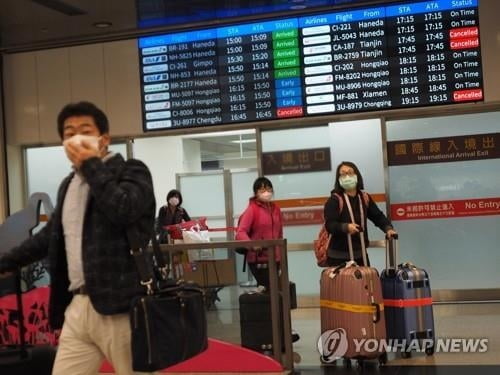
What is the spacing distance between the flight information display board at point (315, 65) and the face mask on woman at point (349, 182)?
2.33m

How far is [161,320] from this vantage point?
2.17 metres

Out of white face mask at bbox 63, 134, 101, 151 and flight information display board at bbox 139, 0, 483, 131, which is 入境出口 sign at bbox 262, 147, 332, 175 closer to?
flight information display board at bbox 139, 0, 483, 131

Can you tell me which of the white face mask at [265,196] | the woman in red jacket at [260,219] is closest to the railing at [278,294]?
the woman in red jacket at [260,219]

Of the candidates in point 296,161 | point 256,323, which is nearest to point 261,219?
point 256,323

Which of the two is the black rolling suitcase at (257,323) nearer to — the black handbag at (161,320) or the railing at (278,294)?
the railing at (278,294)

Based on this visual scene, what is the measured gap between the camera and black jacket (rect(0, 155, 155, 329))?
6.79ft

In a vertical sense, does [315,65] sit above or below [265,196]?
above

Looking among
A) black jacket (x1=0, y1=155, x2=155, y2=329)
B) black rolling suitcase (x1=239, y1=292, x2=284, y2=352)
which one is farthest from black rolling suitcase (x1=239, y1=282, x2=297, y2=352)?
black jacket (x1=0, y1=155, x2=155, y2=329)

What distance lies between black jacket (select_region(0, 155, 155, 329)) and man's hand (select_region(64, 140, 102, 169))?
3 centimetres

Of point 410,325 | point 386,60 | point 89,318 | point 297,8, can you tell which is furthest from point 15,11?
point 89,318

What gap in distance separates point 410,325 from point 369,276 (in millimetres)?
548

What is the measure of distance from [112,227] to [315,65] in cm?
527

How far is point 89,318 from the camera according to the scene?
7.14 feet

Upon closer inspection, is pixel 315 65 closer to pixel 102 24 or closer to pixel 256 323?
pixel 102 24
